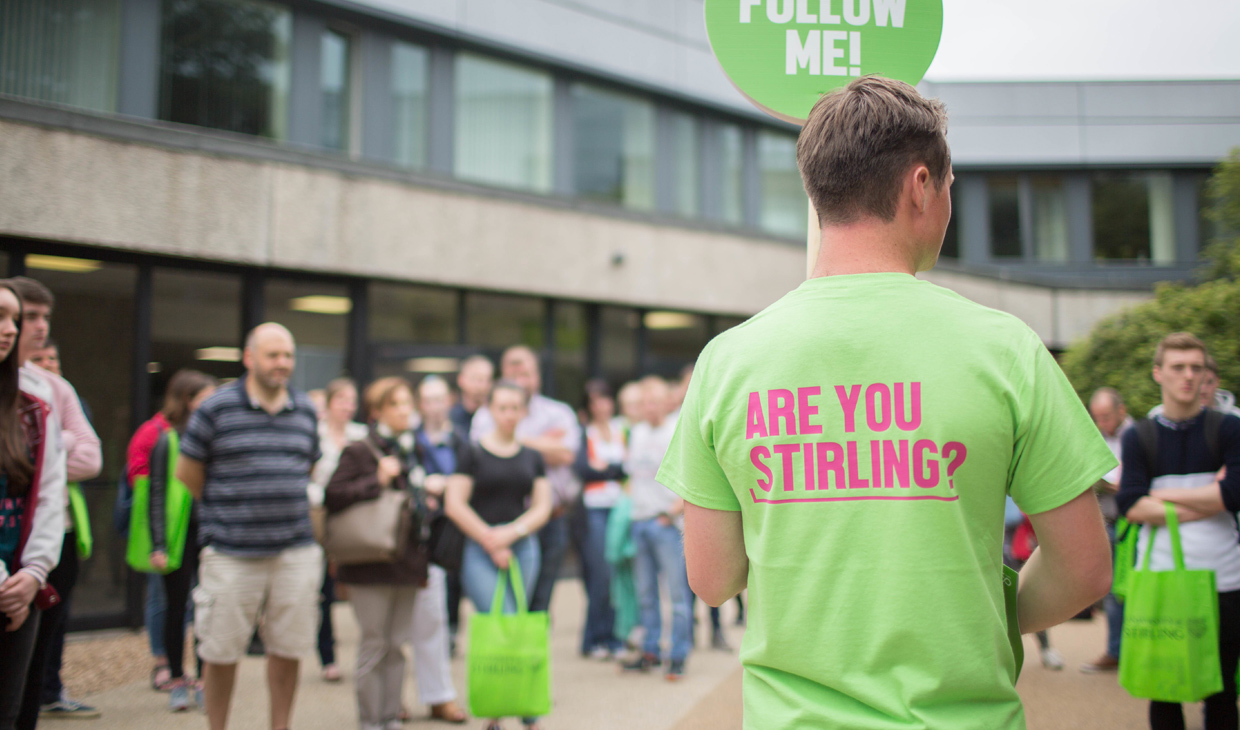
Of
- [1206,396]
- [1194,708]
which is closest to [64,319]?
[1206,396]

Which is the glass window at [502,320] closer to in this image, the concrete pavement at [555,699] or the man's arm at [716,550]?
the concrete pavement at [555,699]

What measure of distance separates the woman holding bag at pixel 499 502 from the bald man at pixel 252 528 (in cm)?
101

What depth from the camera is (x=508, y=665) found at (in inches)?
189

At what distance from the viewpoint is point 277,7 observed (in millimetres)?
10844

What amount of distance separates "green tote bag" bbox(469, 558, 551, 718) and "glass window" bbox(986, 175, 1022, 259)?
16.6m

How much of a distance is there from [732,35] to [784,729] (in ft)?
5.63

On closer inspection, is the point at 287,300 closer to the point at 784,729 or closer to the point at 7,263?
the point at 7,263

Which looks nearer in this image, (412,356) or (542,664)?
(542,664)

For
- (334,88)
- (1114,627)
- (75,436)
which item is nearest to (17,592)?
(75,436)

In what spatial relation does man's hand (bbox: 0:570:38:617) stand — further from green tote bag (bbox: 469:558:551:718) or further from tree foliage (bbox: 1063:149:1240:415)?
tree foliage (bbox: 1063:149:1240:415)

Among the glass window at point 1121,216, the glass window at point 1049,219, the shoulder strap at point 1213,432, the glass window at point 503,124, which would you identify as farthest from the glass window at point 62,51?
the glass window at point 1121,216

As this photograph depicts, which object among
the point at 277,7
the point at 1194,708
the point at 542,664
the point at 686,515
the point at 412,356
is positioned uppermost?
the point at 277,7

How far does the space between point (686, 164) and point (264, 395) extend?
10415mm

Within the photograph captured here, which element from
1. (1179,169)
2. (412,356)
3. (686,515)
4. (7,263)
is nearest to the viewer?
(686,515)
